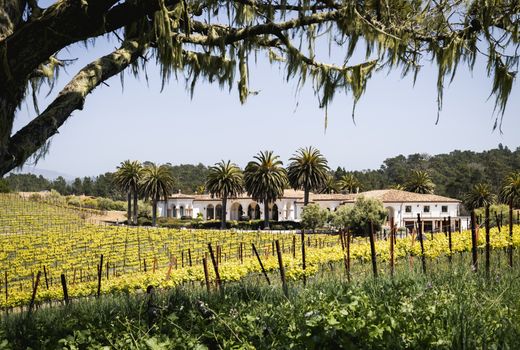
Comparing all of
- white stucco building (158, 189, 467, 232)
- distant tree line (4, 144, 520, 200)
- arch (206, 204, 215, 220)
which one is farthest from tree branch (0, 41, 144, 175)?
arch (206, 204, 215, 220)

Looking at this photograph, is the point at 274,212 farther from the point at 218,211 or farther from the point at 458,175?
the point at 458,175

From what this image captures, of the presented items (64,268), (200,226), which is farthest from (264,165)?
(64,268)

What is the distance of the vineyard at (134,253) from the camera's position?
14414 millimetres

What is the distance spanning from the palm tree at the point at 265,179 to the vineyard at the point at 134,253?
12.9 metres

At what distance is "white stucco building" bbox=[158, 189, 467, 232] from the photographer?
175 feet

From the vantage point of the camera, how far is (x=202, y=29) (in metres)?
5.39

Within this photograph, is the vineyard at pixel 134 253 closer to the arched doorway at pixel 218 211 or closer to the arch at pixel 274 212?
the arched doorway at pixel 218 211

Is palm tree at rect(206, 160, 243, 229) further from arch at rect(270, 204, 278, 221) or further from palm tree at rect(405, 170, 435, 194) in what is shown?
palm tree at rect(405, 170, 435, 194)

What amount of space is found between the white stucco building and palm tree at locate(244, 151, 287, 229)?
6143 millimetres

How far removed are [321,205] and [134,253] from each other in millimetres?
35750

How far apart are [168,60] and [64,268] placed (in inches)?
973

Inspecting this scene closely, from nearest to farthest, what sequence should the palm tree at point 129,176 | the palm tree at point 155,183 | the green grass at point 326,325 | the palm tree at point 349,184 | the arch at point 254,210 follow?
the green grass at point 326,325 < the palm tree at point 155,183 < the palm tree at point 129,176 < the arch at point 254,210 < the palm tree at point 349,184

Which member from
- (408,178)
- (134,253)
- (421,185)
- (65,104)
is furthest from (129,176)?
(65,104)

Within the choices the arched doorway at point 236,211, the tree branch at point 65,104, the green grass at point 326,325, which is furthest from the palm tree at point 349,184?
the tree branch at point 65,104
